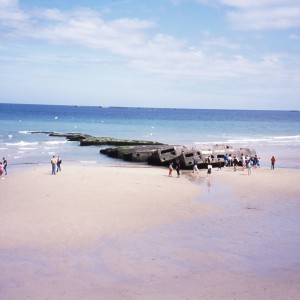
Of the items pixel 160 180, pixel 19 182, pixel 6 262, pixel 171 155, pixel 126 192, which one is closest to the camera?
pixel 6 262

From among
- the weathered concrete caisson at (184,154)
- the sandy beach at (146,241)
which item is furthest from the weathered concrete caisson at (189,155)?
the sandy beach at (146,241)

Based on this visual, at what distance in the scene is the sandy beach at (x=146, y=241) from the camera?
10.3m

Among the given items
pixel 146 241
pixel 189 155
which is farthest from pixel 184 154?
pixel 146 241

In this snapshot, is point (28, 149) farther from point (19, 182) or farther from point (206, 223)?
point (206, 223)

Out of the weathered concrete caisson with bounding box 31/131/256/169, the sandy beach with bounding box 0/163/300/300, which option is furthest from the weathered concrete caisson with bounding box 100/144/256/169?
the sandy beach with bounding box 0/163/300/300

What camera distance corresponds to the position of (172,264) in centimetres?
1181

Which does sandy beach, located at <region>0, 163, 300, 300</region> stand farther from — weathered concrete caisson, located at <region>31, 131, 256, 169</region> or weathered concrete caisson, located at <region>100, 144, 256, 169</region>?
weathered concrete caisson, located at <region>31, 131, 256, 169</region>

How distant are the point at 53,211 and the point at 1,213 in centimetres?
216

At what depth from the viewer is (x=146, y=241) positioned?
544 inches

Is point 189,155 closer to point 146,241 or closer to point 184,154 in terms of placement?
point 184,154

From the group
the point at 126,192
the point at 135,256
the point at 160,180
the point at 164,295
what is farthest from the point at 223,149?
the point at 164,295

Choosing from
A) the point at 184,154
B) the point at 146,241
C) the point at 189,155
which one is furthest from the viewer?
the point at 189,155

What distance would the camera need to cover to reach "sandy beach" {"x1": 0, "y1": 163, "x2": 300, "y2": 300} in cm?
1032

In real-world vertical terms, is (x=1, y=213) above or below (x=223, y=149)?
below
